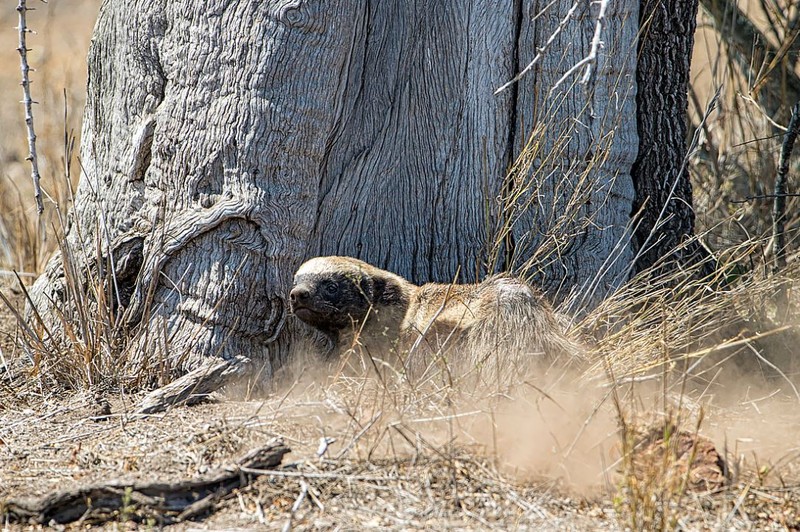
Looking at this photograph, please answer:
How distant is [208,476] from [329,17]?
229cm

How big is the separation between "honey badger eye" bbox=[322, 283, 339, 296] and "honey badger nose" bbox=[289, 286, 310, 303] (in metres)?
0.09

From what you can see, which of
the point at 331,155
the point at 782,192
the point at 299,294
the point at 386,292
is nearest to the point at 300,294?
the point at 299,294

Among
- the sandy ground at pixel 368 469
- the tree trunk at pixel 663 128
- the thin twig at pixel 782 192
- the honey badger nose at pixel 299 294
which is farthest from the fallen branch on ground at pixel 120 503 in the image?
the thin twig at pixel 782 192

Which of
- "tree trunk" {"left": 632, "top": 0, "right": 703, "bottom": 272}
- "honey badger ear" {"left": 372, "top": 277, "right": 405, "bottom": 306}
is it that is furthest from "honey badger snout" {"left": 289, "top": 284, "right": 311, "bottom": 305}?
"tree trunk" {"left": 632, "top": 0, "right": 703, "bottom": 272}

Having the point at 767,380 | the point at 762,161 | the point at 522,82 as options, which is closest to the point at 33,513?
the point at 522,82

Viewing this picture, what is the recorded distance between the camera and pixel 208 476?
10.5ft

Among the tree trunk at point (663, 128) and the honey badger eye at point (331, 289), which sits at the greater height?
the tree trunk at point (663, 128)

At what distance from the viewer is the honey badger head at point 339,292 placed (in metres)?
4.29

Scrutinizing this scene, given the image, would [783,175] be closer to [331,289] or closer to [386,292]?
[386,292]

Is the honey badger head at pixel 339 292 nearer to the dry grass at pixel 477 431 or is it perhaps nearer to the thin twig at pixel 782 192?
the dry grass at pixel 477 431

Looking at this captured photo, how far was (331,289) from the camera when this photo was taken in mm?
4320

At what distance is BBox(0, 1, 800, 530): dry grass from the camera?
312 centimetres

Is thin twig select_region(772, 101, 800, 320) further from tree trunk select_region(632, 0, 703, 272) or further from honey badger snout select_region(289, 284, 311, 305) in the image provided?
honey badger snout select_region(289, 284, 311, 305)

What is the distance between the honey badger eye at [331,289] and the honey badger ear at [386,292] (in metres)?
0.22
